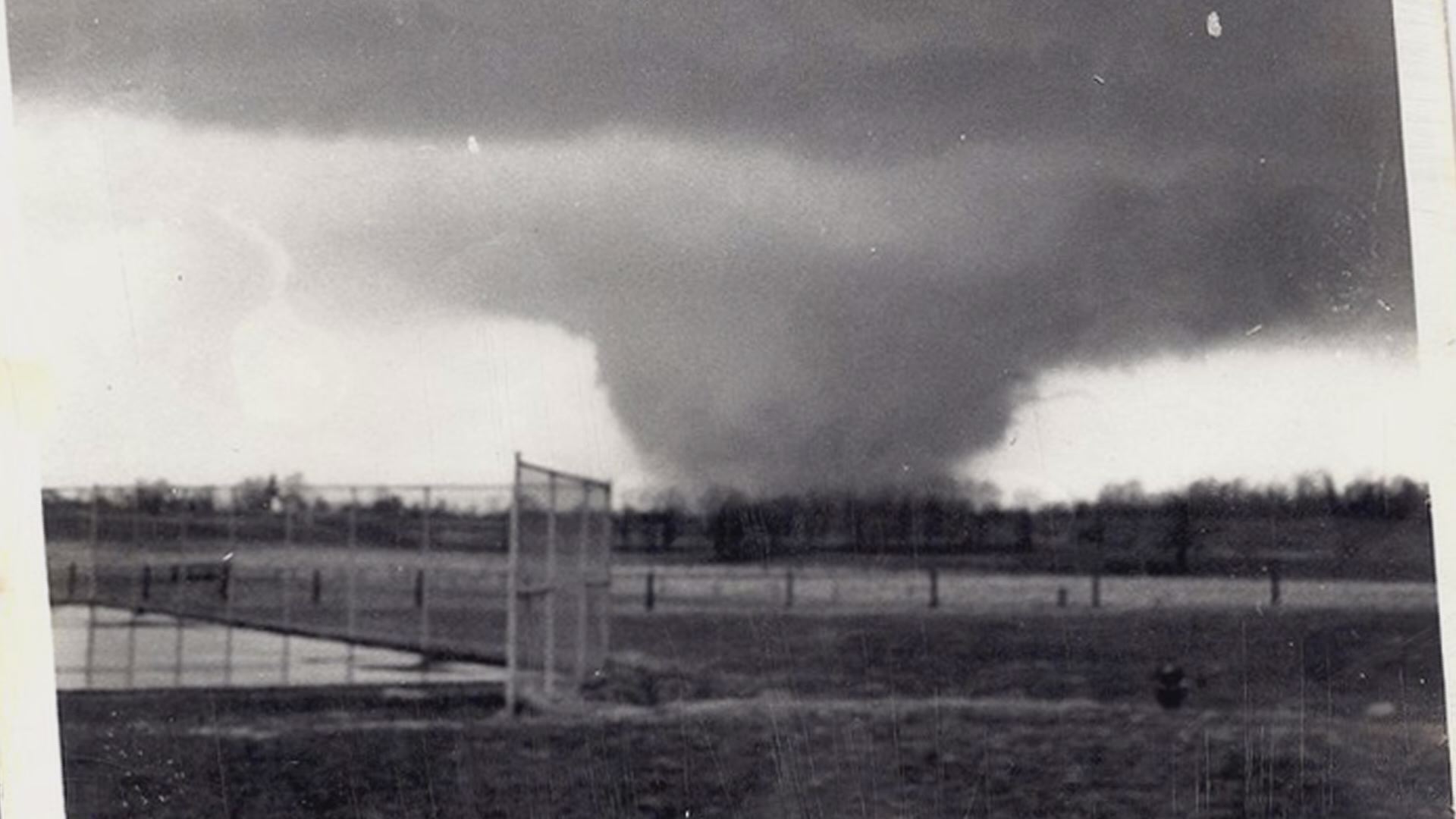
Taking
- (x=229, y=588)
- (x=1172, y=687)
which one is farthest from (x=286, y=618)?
(x=1172, y=687)

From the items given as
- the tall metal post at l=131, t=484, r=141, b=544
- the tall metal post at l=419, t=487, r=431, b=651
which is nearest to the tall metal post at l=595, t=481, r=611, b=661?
the tall metal post at l=419, t=487, r=431, b=651

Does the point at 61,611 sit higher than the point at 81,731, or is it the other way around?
the point at 61,611

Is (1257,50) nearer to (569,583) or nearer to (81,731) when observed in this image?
(569,583)

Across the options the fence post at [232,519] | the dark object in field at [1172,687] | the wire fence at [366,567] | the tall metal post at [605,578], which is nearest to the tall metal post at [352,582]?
the wire fence at [366,567]

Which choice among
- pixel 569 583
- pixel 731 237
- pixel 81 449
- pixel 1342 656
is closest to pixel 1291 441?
pixel 1342 656

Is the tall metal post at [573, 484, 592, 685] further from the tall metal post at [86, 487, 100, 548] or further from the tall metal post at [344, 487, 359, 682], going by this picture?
the tall metal post at [86, 487, 100, 548]

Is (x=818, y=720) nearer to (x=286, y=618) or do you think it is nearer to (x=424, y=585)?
(x=424, y=585)

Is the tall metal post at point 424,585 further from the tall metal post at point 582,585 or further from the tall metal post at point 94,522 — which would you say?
the tall metal post at point 94,522

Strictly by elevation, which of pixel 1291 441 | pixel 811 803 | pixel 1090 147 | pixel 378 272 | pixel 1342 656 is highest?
pixel 1090 147
